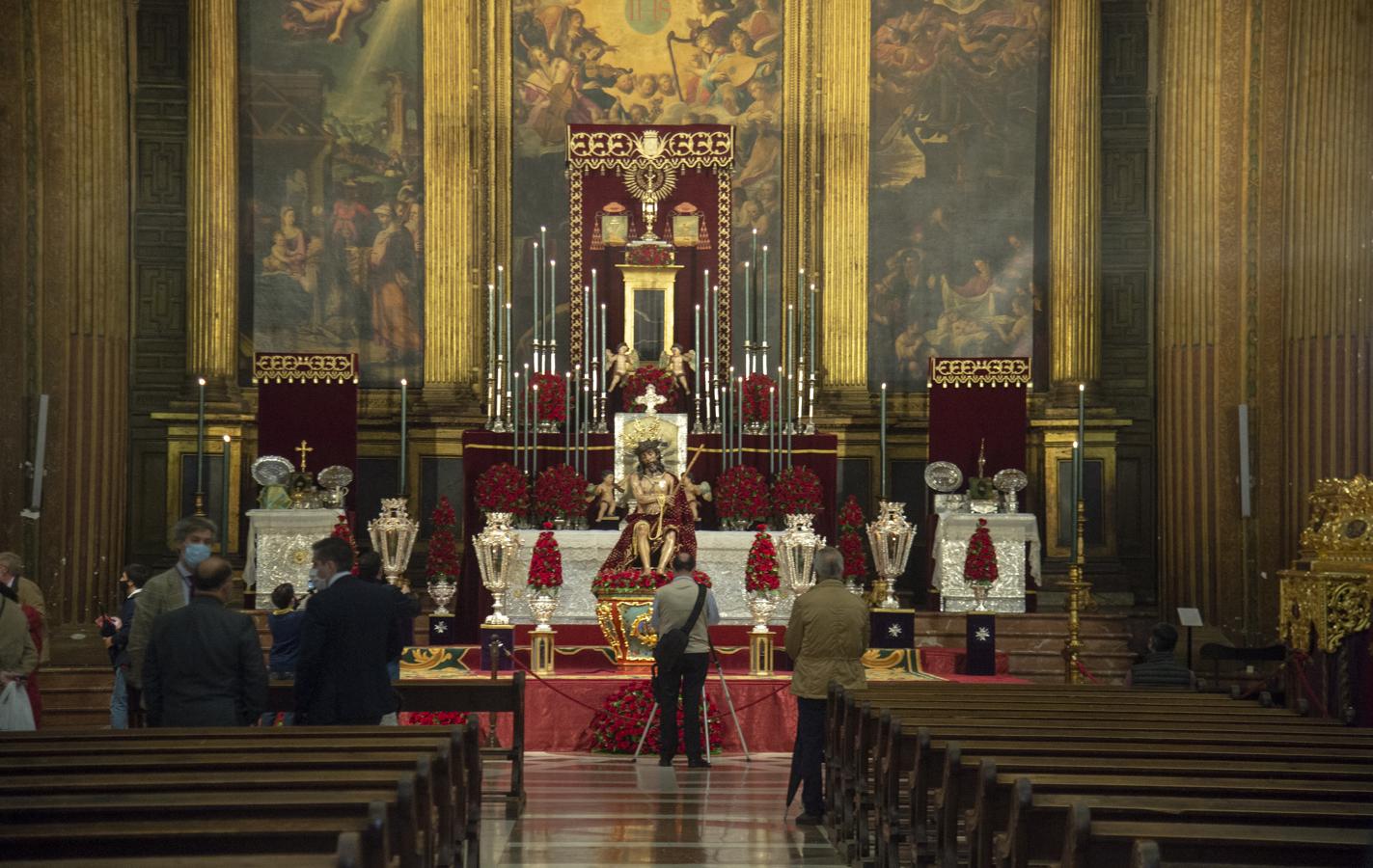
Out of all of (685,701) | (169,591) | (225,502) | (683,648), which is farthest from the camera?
(225,502)

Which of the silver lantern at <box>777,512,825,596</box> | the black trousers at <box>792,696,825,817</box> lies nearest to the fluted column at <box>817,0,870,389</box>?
the silver lantern at <box>777,512,825,596</box>

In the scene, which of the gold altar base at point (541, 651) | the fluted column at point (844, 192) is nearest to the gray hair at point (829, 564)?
the gold altar base at point (541, 651)

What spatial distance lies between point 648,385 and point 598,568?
2.04 metres

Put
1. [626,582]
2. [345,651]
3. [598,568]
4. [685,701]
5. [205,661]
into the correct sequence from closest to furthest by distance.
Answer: [205,661]
[345,651]
[685,701]
[626,582]
[598,568]

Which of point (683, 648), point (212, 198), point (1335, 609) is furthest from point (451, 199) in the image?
point (1335, 609)

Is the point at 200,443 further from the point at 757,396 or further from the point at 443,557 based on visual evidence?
the point at 757,396

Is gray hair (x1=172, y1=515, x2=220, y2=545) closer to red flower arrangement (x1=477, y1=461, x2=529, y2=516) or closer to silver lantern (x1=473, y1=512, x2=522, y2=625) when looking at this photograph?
silver lantern (x1=473, y1=512, x2=522, y2=625)

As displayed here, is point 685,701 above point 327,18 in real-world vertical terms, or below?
below

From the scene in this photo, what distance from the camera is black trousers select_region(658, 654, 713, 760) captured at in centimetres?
1282

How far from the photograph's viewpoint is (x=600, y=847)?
976 cm

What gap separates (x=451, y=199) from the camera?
67.9 ft

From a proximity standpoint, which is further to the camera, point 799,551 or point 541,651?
point 799,551

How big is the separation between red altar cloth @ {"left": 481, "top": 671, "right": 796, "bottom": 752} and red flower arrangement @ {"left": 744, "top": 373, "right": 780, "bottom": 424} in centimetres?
475

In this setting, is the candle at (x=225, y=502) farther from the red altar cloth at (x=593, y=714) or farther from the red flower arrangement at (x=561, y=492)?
the red altar cloth at (x=593, y=714)
